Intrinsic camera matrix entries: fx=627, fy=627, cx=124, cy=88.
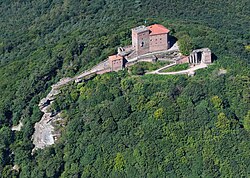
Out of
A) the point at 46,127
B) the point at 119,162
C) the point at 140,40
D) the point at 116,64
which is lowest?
the point at 119,162

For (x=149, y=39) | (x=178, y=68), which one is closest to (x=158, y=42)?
(x=149, y=39)

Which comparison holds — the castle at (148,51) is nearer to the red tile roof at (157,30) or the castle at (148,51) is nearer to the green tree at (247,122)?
the red tile roof at (157,30)

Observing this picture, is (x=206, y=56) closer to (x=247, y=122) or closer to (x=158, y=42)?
(x=158, y=42)

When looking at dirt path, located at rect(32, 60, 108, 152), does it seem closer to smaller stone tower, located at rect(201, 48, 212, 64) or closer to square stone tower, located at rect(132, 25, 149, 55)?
square stone tower, located at rect(132, 25, 149, 55)

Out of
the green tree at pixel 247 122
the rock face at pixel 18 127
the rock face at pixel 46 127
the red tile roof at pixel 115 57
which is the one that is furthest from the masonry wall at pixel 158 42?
the rock face at pixel 18 127

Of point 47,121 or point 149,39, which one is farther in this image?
point 149,39

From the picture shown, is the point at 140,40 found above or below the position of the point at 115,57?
above

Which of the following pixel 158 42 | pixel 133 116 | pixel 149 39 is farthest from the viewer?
pixel 158 42
